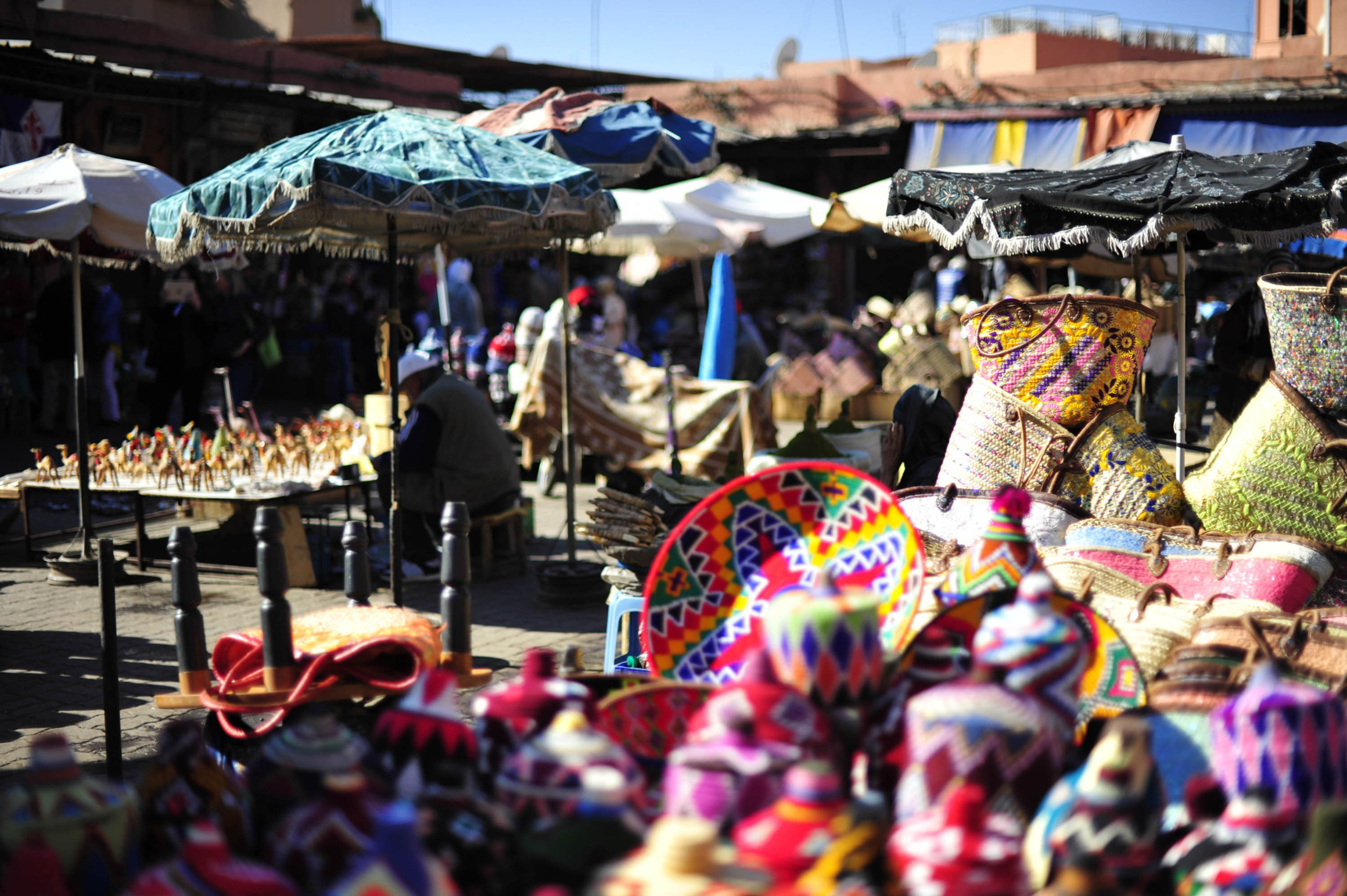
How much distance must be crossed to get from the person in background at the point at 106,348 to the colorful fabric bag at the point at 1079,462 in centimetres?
1108

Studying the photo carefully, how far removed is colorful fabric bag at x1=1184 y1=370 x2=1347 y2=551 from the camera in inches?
152

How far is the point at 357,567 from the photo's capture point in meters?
4.06

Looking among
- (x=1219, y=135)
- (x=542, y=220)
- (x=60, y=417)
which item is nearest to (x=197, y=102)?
(x=60, y=417)

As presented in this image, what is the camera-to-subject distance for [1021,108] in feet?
53.2

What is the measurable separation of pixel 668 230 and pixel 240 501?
5.29m

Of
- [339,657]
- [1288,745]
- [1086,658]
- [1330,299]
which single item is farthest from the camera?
[1330,299]

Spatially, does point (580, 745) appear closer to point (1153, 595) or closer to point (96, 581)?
point (1153, 595)

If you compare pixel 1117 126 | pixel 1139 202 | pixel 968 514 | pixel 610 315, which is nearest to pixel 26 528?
pixel 610 315

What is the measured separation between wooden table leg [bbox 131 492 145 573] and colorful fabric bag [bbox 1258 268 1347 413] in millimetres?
5993

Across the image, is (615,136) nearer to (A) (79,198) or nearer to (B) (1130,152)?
(A) (79,198)

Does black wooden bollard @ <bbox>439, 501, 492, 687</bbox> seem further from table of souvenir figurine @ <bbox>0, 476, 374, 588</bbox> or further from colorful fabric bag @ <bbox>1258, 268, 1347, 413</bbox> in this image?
table of souvenir figurine @ <bbox>0, 476, 374, 588</bbox>

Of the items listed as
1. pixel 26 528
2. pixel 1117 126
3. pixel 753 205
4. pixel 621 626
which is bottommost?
pixel 26 528

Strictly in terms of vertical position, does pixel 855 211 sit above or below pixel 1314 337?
above

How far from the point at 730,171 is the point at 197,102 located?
6188 mm
